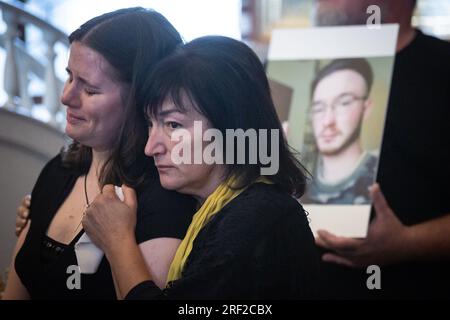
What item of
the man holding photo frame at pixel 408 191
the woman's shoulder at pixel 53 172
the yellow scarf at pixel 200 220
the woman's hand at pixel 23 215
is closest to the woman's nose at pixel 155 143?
the yellow scarf at pixel 200 220

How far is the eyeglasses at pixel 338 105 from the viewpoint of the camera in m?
1.43

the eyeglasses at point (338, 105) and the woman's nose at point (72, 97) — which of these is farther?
the eyeglasses at point (338, 105)

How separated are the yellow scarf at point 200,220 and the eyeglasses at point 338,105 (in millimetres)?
442

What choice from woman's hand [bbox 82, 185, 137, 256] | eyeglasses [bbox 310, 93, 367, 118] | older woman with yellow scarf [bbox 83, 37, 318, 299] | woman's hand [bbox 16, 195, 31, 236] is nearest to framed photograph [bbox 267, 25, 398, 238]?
eyeglasses [bbox 310, 93, 367, 118]

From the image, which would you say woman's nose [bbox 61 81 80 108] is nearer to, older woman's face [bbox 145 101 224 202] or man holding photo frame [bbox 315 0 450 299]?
older woman's face [bbox 145 101 224 202]

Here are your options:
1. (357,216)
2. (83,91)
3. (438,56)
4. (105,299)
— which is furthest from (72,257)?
(438,56)

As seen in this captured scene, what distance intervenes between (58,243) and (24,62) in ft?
1.83

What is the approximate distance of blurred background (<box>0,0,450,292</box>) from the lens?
4.48 feet

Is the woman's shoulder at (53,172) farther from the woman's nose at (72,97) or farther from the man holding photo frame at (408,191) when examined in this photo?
the man holding photo frame at (408,191)

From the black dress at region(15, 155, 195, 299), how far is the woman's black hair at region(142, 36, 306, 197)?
118 millimetres

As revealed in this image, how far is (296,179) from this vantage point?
1.09 m

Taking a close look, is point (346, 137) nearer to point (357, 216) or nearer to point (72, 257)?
point (357, 216)

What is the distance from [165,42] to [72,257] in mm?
404

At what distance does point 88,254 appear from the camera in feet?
3.79
